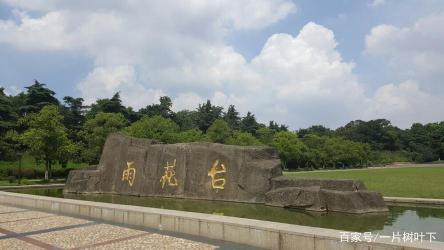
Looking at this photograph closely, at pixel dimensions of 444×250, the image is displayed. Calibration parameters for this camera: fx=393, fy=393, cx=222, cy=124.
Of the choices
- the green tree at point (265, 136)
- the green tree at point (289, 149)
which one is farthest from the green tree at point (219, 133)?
the green tree at point (265, 136)

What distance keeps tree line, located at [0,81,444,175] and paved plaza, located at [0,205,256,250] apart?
22.0 m

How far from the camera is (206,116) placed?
68.8m

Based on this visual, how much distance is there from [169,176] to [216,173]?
2.63 metres

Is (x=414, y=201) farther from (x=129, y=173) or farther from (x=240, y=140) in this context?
(x=240, y=140)

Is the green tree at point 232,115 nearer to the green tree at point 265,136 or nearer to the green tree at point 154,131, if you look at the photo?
the green tree at point 265,136

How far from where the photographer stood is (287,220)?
10250 mm

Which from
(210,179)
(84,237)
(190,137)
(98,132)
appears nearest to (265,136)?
(190,137)

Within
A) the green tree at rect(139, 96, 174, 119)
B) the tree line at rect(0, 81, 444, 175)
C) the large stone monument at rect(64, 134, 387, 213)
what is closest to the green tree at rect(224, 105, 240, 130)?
the tree line at rect(0, 81, 444, 175)

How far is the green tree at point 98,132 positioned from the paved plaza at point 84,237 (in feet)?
82.8

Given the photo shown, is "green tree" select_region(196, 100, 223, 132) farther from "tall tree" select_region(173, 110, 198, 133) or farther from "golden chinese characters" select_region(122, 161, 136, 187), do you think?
"golden chinese characters" select_region(122, 161, 136, 187)

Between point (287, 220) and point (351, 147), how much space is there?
55477mm

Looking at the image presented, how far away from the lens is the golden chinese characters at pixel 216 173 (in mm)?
15175

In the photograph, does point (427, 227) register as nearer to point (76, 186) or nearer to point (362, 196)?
point (362, 196)

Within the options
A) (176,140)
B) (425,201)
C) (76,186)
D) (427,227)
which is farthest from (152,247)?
(176,140)
